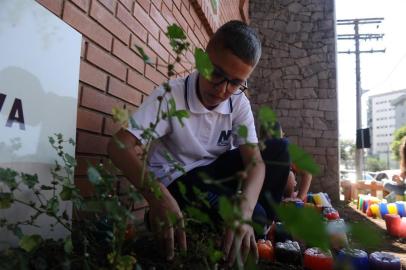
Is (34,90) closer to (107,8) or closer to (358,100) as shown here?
(107,8)

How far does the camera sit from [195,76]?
1526mm

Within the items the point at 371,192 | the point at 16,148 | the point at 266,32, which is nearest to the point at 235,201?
the point at 16,148

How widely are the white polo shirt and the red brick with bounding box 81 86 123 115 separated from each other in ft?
0.88

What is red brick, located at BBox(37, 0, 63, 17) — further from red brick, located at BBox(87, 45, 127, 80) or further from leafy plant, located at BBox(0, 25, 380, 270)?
leafy plant, located at BBox(0, 25, 380, 270)

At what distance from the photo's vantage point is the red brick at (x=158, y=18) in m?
1.91

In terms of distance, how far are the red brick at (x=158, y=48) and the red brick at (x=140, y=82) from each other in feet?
0.63

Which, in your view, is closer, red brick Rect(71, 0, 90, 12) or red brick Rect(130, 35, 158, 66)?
red brick Rect(71, 0, 90, 12)

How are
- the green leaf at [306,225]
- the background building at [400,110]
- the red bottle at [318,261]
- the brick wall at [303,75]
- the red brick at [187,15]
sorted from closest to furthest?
the green leaf at [306,225] < the red bottle at [318,261] < the red brick at [187,15] < the brick wall at [303,75] < the background building at [400,110]

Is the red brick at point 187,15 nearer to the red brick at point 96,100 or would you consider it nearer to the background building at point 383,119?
the red brick at point 96,100

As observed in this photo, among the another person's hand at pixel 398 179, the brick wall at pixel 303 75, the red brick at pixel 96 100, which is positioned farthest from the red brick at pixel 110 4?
the another person's hand at pixel 398 179

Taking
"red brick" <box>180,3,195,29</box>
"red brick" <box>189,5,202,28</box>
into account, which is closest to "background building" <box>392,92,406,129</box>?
"red brick" <box>189,5,202,28</box>

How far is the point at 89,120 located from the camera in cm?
139

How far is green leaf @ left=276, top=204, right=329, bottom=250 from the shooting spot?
338 mm

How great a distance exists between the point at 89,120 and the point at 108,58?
0.98ft
